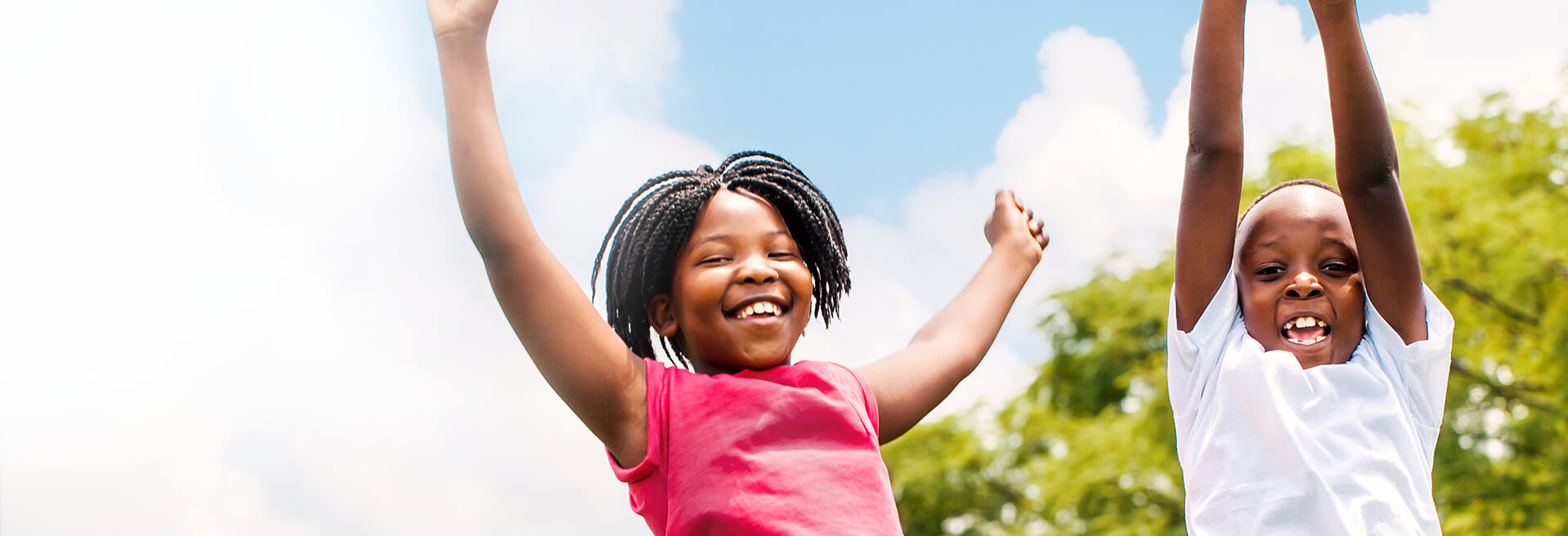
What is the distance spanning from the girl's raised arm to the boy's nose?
128 centimetres

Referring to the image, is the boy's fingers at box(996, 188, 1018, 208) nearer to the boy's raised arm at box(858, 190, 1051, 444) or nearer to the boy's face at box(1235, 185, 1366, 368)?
the boy's raised arm at box(858, 190, 1051, 444)

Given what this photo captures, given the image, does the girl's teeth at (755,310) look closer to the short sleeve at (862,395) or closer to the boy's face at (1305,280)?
the short sleeve at (862,395)

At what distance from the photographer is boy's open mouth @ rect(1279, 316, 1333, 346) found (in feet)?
7.96

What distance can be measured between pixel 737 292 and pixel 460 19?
66 cm

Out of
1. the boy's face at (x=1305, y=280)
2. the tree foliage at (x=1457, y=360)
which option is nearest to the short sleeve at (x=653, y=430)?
the boy's face at (x=1305, y=280)

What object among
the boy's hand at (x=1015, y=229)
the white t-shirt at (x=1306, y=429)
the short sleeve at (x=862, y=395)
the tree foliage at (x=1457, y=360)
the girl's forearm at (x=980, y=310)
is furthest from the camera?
the tree foliage at (x=1457, y=360)

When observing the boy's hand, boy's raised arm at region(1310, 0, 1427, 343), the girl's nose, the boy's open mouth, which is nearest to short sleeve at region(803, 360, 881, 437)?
the girl's nose

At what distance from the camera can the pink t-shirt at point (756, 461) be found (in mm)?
2096

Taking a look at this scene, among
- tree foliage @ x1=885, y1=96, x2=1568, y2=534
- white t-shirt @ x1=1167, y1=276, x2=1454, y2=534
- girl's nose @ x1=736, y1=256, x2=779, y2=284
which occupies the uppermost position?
girl's nose @ x1=736, y1=256, x2=779, y2=284

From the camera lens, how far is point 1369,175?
233cm

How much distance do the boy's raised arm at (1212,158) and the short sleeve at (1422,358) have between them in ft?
1.00

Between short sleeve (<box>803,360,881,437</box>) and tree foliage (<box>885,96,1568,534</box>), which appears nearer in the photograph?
short sleeve (<box>803,360,881,437</box>)

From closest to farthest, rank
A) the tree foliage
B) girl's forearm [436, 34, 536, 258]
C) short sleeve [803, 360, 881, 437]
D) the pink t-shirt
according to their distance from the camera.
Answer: girl's forearm [436, 34, 536, 258]
the pink t-shirt
short sleeve [803, 360, 881, 437]
the tree foliage

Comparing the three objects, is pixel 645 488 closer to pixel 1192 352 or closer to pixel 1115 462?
pixel 1192 352
